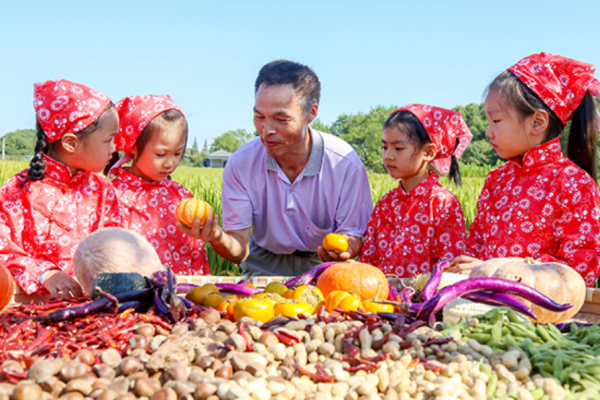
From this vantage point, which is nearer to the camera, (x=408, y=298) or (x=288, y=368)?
(x=288, y=368)

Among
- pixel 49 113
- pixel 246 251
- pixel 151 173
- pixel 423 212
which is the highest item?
pixel 49 113

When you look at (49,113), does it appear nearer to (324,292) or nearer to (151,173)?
(151,173)

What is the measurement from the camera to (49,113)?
3414mm

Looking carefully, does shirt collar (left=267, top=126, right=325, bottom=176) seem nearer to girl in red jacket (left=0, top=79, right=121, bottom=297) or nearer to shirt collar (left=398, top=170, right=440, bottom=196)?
shirt collar (left=398, top=170, right=440, bottom=196)

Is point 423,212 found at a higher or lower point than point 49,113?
lower

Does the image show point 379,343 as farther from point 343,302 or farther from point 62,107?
point 62,107

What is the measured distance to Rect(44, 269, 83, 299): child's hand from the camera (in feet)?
8.97

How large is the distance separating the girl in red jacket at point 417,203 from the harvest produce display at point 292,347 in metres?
1.52

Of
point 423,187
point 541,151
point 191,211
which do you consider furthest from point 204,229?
point 541,151

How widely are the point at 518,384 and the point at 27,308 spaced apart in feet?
6.66

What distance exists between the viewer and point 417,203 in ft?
13.1

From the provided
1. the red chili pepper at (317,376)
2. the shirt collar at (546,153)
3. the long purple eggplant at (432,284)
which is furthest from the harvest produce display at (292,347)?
the shirt collar at (546,153)

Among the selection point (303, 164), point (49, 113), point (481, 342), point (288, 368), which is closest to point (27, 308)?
point (288, 368)

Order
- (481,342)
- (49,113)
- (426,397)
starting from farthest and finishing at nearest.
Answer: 1. (49,113)
2. (481,342)
3. (426,397)
